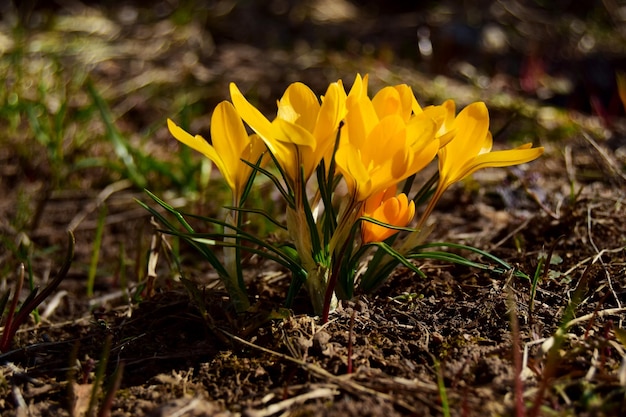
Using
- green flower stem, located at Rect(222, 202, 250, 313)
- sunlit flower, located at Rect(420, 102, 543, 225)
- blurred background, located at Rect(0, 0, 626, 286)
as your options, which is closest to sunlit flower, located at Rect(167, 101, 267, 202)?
green flower stem, located at Rect(222, 202, 250, 313)

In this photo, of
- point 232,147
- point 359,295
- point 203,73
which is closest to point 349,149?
point 232,147

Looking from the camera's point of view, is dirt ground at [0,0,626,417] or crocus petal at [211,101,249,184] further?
crocus petal at [211,101,249,184]

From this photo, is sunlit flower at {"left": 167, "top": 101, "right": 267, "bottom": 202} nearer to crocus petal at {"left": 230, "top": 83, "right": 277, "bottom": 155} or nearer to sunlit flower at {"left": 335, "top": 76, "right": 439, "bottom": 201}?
crocus petal at {"left": 230, "top": 83, "right": 277, "bottom": 155}

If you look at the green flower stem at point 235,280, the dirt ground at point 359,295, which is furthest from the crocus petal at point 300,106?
the dirt ground at point 359,295

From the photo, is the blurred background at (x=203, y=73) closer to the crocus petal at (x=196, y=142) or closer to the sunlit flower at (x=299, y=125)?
the crocus petal at (x=196, y=142)

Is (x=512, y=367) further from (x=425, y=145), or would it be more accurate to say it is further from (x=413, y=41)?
(x=413, y=41)

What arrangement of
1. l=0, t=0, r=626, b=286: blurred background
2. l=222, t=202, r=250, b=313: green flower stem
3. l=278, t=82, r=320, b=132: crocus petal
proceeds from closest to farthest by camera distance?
l=278, t=82, r=320, b=132: crocus petal
l=222, t=202, r=250, b=313: green flower stem
l=0, t=0, r=626, b=286: blurred background

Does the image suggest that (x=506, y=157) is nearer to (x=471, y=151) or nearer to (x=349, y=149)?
(x=471, y=151)

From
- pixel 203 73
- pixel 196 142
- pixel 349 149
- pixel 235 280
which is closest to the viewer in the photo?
pixel 349 149
